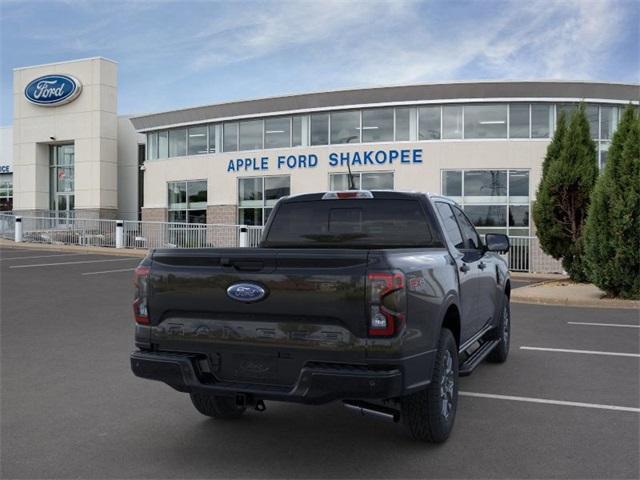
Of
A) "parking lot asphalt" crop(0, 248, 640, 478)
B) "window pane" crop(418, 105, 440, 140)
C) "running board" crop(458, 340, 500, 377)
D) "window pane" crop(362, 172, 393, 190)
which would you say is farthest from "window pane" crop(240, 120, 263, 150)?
"running board" crop(458, 340, 500, 377)

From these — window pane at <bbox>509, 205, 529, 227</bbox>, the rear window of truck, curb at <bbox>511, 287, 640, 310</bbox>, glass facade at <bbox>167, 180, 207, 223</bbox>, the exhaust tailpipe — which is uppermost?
glass facade at <bbox>167, 180, 207, 223</bbox>

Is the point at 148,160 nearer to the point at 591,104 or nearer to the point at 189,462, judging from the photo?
the point at 591,104

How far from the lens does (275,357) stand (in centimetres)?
385

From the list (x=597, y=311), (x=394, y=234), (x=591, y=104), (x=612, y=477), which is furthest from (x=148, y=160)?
(x=612, y=477)

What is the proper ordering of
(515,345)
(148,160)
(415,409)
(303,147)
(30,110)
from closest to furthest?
1. (415,409)
2. (515,345)
3. (303,147)
4. (148,160)
5. (30,110)

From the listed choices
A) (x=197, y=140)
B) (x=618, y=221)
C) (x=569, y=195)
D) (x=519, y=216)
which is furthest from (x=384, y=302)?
(x=197, y=140)

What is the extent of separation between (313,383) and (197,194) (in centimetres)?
2649

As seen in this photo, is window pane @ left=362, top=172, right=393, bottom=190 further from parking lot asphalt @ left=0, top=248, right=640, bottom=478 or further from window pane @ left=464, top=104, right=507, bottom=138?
parking lot asphalt @ left=0, top=248, right=640, bottom=478

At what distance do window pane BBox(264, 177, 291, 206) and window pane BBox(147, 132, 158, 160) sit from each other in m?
7.30

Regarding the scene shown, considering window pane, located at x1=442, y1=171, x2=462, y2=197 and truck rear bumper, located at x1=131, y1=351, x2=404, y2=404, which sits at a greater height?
window pane, located at x1=442, y1=171, x2=462, y2=197

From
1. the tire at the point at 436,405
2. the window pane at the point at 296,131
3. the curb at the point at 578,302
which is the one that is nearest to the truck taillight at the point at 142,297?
the tire at the point at 436,405

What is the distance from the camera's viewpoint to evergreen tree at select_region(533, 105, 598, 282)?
15.4 metres

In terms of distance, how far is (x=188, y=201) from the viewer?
97.6 ft

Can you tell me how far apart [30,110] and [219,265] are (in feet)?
117
